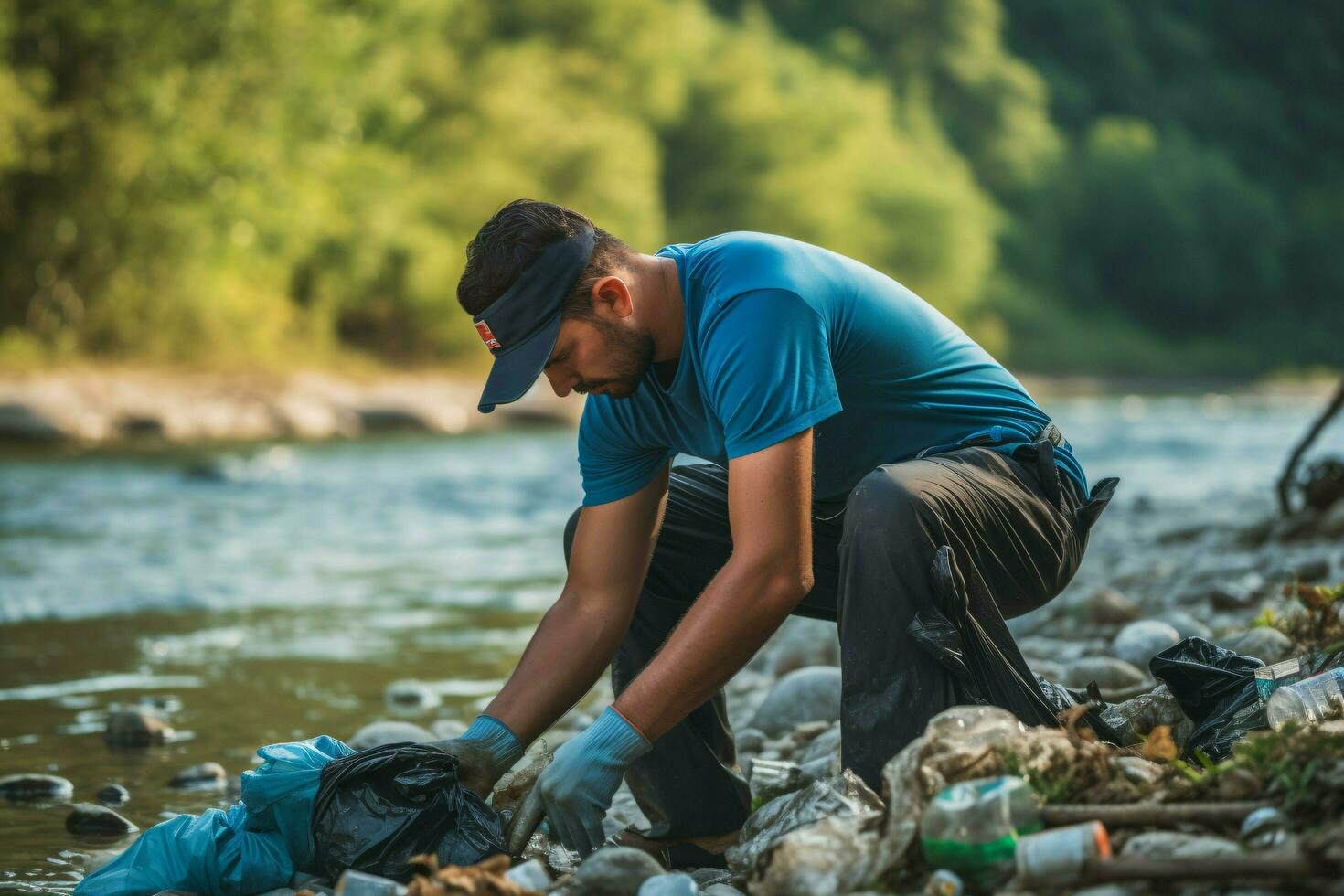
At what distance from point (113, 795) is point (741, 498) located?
1.99m

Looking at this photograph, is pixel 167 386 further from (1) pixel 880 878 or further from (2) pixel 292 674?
(1) pixel 880 878

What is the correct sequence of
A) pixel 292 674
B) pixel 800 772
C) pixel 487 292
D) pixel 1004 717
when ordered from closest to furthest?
pixel 1004 717 < pixel 487 292 < pixel 800 772 < pixel 292 674

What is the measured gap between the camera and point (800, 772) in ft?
10.9

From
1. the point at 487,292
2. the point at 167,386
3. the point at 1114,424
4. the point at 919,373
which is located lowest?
the point at 1114,424

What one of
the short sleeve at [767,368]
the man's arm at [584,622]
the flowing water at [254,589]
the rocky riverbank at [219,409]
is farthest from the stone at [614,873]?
the rocky riverbank at [219,409]

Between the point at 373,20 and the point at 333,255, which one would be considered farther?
the point at 333,255

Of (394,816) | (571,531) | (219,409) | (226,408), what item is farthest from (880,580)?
(226,408)

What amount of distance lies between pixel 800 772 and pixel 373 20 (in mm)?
A: 21561

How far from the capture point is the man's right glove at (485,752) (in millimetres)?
2875

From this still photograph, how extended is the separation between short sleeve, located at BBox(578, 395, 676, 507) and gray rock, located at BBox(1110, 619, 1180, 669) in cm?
188

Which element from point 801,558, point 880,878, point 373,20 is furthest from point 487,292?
point 373,20

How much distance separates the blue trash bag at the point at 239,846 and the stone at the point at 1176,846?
4.95 ft

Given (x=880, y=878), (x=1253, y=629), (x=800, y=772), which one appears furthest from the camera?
(x=1253, y=629)

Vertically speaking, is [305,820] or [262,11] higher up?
[262,11]
